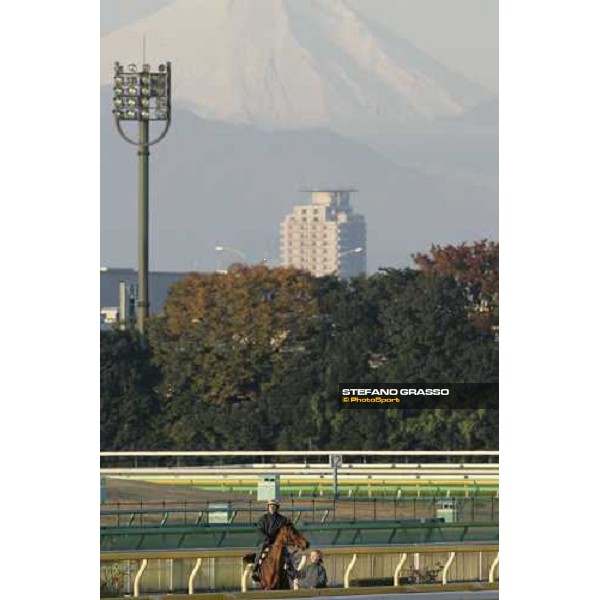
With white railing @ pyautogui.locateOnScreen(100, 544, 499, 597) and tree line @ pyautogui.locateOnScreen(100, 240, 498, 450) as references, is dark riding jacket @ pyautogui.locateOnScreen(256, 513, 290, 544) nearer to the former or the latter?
white railing @ pyautogui.locateOnScreen(100, 544, 499, 597)

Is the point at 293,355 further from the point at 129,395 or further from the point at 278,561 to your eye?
the point at 278,561

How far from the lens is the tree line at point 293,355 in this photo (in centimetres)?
2786

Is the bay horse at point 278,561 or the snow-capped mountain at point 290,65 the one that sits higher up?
the snow-capped mountain at point 290,65

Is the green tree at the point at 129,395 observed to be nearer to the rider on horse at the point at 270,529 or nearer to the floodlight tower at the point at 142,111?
the floodlight tower at the point at 142,111

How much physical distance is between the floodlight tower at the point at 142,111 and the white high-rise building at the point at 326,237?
1909mm

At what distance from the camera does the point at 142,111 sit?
28.4 m

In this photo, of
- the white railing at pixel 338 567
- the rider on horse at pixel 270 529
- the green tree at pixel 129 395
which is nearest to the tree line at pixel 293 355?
the green tree at pixel 129 395

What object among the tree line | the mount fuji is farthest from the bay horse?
the tree line

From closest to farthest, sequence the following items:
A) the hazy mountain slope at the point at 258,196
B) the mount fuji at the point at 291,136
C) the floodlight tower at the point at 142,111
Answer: the mount fuji at the point at 291,136, the floodlight tower at the point at 142,111, the hazy mountain slope at the point at 258,196

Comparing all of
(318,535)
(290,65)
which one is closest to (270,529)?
(318,535)

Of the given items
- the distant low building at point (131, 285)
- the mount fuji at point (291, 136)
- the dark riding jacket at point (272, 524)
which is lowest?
the dark riding jacket at point (272, 524)

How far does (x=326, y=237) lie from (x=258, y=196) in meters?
1.11
